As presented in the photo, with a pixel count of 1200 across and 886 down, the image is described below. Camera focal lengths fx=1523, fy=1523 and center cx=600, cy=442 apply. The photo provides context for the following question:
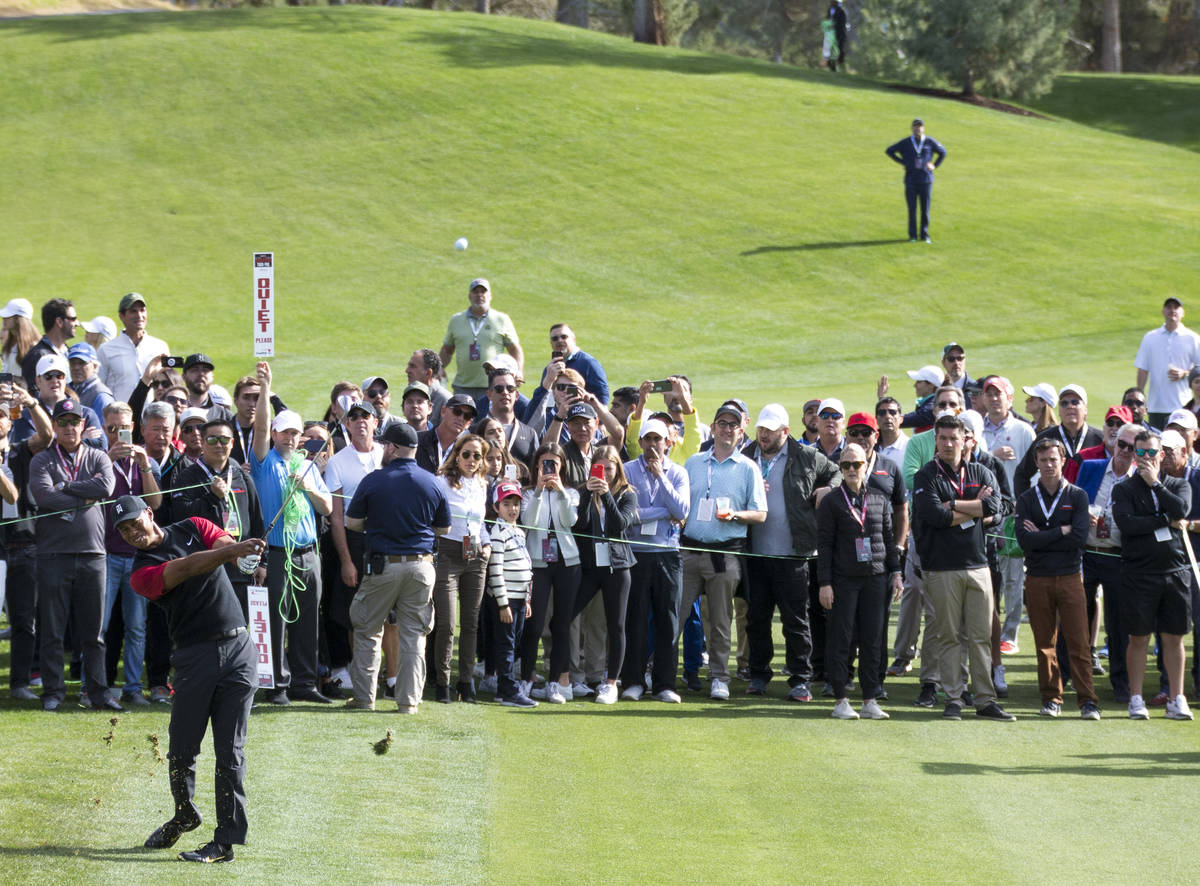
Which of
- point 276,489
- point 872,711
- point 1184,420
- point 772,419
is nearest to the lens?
point 872,711

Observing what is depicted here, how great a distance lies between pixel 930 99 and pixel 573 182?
15.4m

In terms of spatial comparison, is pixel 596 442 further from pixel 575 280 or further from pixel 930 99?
pixel 930 99

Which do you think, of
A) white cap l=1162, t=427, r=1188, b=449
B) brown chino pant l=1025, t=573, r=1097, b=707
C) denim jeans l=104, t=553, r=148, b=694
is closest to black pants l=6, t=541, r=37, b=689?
denim jeans l=104, t=553, r=148, b=694

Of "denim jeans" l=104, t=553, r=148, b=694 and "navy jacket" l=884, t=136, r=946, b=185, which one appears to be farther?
"navy jacket" l=884, t=136, r=946, b=185

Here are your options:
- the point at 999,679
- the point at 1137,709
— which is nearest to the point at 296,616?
the point at 999,679

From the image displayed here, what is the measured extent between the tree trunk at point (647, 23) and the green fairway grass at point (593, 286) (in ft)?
11.0

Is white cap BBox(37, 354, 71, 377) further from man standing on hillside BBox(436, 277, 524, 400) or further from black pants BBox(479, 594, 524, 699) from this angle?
man standing on hillside BBox(436, 277, 524, 400)

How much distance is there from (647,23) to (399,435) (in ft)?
166

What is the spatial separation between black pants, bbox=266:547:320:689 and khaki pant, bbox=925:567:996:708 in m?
5.03

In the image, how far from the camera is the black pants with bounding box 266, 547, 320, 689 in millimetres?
11930

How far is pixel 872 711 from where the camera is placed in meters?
12.1

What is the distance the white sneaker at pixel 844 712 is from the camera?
12.0m

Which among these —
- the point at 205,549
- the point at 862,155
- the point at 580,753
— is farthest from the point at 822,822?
the point at 862,155

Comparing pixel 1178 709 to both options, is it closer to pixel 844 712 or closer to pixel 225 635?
pixel 844 712
